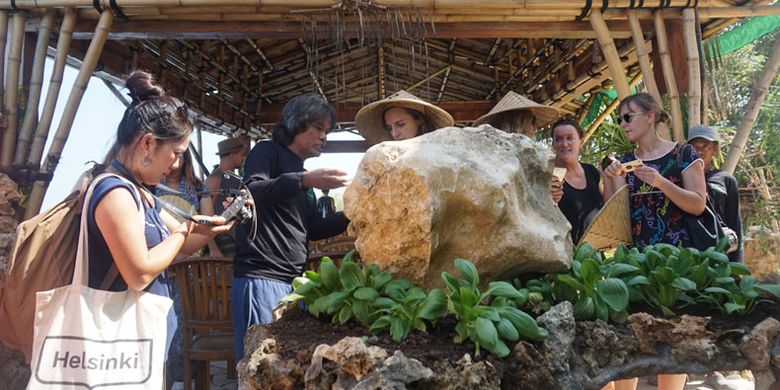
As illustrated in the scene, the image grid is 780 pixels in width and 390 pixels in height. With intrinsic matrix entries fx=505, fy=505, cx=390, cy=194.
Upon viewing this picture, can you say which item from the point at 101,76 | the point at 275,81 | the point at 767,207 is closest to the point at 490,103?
the point at 275,81

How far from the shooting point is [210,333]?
3.16m

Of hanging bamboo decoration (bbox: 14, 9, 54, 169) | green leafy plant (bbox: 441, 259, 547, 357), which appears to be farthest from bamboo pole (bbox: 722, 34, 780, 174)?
hanging bamboo decoration (bbox: 14, 9, 54, 169)

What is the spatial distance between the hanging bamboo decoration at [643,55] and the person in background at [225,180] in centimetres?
291

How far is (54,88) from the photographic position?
358 centimetres

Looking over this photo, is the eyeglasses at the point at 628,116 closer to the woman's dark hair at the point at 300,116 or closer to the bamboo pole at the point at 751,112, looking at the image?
the woman's dark hair at the point at 300,116

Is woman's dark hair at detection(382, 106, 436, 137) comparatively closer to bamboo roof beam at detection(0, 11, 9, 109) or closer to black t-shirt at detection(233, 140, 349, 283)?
black t-shirt at detection(233, 140, 349, 283)

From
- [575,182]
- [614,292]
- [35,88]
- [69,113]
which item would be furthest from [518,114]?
[35,88]

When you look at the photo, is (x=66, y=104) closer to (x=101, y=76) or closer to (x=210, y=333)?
(x=101, y=76)

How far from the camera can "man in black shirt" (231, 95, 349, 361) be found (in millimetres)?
2137

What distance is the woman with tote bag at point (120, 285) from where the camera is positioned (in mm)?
1450

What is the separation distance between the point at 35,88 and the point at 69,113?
302 millimetres

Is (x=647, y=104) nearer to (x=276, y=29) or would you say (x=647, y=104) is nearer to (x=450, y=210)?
(x=450, y=210)

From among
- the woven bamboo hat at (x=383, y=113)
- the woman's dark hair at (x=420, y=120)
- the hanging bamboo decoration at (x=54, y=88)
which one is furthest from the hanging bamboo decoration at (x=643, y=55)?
Result: the hanging bamboo decoration at (x=54, y=88)

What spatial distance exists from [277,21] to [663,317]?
321 centimetres
